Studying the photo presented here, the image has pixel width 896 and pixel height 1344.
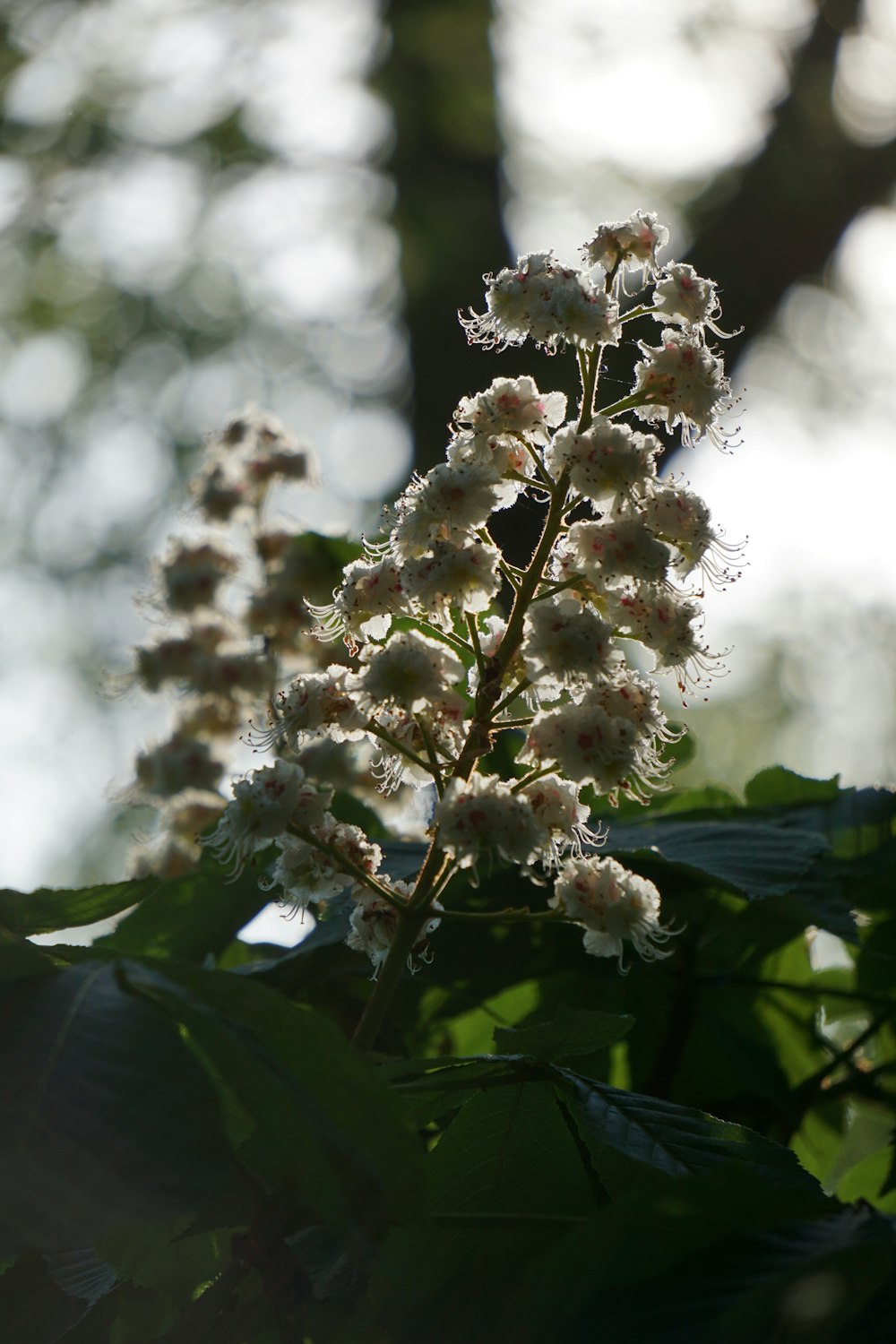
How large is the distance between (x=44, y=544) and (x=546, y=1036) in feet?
17.8

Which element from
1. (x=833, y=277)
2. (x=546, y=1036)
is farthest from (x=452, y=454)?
(x=833, y=277)

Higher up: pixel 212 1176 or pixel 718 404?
pixel 718 404

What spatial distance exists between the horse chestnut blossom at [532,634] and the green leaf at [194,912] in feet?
1.19

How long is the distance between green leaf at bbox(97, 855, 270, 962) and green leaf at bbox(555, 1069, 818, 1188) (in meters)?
0.65

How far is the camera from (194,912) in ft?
4.77

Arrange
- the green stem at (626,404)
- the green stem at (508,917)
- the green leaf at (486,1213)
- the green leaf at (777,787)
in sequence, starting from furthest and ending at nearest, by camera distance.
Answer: the green leaf at (777,787), the green stem at (626,404), the green stem at (508,917), the green leaf at (486,1213)

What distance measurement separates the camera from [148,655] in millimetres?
2236

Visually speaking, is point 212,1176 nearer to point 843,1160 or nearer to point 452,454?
point 452,454

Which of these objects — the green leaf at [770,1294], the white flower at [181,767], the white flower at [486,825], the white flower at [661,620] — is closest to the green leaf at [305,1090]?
the green leaf at [770,1294]

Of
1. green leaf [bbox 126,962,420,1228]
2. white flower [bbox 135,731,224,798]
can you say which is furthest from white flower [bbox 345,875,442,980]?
white flower [bbox 135,731,224,798]

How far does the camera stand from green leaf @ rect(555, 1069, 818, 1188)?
0.79 m

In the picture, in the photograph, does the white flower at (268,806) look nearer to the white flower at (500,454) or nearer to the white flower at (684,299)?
the white flower at (500,454)

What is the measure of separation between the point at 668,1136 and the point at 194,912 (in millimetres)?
762

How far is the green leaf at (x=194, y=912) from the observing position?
56.9 inches
